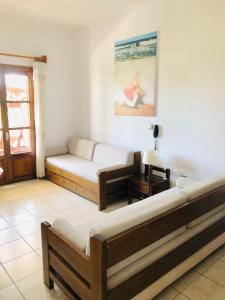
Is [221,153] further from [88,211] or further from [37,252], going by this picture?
[37,252]

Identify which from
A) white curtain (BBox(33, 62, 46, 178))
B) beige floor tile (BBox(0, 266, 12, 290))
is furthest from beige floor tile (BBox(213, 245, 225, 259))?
white curtain (BBox(33, 62, 46, 178))

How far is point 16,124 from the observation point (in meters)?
4.60

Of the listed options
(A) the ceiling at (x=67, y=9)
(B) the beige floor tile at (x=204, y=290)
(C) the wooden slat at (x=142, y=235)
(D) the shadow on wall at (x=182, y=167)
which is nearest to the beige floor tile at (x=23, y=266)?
(C) the wooden slat at (x=142, y=235)

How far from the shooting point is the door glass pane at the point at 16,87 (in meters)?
4.40

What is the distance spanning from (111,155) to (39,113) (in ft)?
5.54

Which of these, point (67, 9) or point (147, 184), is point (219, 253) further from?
point (67, 9)

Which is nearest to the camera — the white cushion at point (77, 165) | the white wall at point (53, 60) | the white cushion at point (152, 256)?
the white cushion at point (152, 256)

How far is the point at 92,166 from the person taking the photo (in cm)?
423

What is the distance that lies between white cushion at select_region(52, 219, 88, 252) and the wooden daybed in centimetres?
159

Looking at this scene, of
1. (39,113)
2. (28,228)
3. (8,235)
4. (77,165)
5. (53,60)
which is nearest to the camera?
(8,235)

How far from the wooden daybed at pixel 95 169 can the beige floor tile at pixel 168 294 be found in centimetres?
171

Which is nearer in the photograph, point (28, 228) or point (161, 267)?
point (161, 267)

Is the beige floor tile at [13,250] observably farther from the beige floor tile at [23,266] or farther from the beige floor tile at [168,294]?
the beige floor tile at [168,294]

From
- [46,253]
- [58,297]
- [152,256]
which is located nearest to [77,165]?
[46,253]
